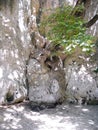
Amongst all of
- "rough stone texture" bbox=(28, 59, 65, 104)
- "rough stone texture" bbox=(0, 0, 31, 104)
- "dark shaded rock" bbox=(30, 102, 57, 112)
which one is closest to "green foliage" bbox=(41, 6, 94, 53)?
"rough stone texture" bbox=(0, 0, 31, 104)

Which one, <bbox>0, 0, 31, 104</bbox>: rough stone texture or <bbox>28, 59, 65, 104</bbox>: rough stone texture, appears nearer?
<bbox>0, 0, 31, 104</bbox>: rough stone texture

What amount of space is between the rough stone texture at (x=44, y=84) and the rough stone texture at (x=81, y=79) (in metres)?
0.22

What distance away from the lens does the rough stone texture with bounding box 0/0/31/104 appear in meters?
5.79

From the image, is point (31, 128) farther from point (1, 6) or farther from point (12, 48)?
point (1, 6)

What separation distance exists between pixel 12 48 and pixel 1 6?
98cm

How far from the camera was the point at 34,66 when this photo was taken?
6.46 m

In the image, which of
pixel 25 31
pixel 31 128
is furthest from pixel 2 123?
pixel 25 31

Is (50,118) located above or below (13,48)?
below

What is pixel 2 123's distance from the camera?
16.1 ft

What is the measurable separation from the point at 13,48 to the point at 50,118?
6.00ft

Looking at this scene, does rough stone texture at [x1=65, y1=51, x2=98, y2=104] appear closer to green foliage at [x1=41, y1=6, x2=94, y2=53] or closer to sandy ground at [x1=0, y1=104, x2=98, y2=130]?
sandy ground at [x1=0, y1=104, x2=98, y2=130]

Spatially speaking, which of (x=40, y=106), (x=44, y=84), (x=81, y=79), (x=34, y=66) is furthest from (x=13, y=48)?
(x=81, y=79)

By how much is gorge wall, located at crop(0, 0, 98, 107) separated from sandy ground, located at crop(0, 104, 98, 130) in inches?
12.0

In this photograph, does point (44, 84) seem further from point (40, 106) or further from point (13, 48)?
point (13, 48)
